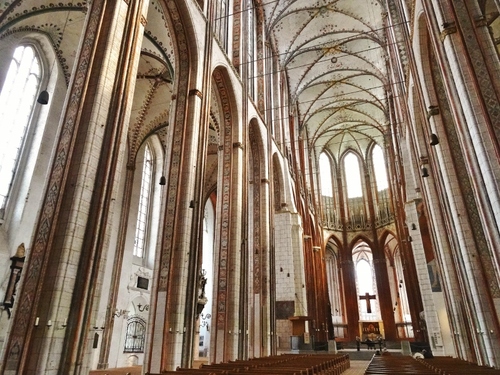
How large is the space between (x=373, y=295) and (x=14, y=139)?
1191 inches

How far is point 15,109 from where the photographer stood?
11.6 metres

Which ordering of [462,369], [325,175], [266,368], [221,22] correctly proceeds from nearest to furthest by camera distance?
1. [462,369]
2. [266,368]
3. [221,22]
4. [325,175]

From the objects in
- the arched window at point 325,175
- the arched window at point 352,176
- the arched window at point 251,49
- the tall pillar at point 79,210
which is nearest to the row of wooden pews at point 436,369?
the tall pillar at point 79,210

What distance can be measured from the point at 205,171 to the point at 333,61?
17.0 meters

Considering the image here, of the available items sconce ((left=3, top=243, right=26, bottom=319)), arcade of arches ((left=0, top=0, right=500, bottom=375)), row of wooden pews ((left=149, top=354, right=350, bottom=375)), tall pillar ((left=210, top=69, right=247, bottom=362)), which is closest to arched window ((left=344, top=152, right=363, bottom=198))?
→ arcade of arches ((left=0, top=0, right=500, bottom=375))

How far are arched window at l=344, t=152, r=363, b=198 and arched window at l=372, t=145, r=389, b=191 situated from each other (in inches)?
60.8

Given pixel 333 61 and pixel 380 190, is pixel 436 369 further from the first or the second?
pixel 380 190

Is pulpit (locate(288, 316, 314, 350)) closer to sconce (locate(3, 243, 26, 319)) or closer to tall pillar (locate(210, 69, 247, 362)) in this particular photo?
tall pillar (locate(210, 69, 247, 362))

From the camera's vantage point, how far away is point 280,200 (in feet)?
67.3

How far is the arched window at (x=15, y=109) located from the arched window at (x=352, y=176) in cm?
2675

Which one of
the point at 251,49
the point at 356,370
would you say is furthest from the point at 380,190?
the point at 356,370

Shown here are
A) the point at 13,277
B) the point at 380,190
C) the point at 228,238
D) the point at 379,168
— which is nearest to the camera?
the point at 13,277

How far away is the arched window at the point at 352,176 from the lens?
108 feet

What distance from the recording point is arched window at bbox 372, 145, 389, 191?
31.7 m
